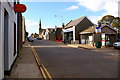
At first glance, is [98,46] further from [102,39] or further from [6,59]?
[6,59]

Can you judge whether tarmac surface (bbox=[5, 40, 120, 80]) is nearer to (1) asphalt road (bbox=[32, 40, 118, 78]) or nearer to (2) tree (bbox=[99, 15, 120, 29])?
A: (1) asphalt road (bbox=[32, 40, 118, 78])

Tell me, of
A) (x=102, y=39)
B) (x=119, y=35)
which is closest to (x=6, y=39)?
(x=102, y=39)

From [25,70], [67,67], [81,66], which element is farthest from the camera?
[81,66]

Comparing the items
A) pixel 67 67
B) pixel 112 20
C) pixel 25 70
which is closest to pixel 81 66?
pixel 67 67

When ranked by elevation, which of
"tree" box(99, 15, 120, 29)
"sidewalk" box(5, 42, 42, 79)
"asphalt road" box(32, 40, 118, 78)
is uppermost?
"tree" box(99, 15, 120, 29)

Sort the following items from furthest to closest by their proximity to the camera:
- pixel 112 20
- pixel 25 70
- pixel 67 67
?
pixel 112 20, pixel 67 67, pixel 25 70

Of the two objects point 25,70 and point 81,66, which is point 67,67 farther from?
point 25,70

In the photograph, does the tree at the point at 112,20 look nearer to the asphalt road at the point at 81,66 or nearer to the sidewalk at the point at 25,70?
the asphalt road at the point at 81,66

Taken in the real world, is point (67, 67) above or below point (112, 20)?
below

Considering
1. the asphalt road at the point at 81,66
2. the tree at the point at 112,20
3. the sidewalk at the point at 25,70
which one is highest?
the tree at the point at 112,20

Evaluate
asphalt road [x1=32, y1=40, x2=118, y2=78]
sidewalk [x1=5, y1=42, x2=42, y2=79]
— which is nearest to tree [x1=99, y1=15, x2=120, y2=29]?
→ asphalt road [x1=32, y1=40, x2=118, y2=78]

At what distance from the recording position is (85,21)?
Result: 45.4 m

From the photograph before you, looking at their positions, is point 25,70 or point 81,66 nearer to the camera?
point 25,70

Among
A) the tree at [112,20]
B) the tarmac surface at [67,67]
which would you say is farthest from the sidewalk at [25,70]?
the tree at [112,20]
